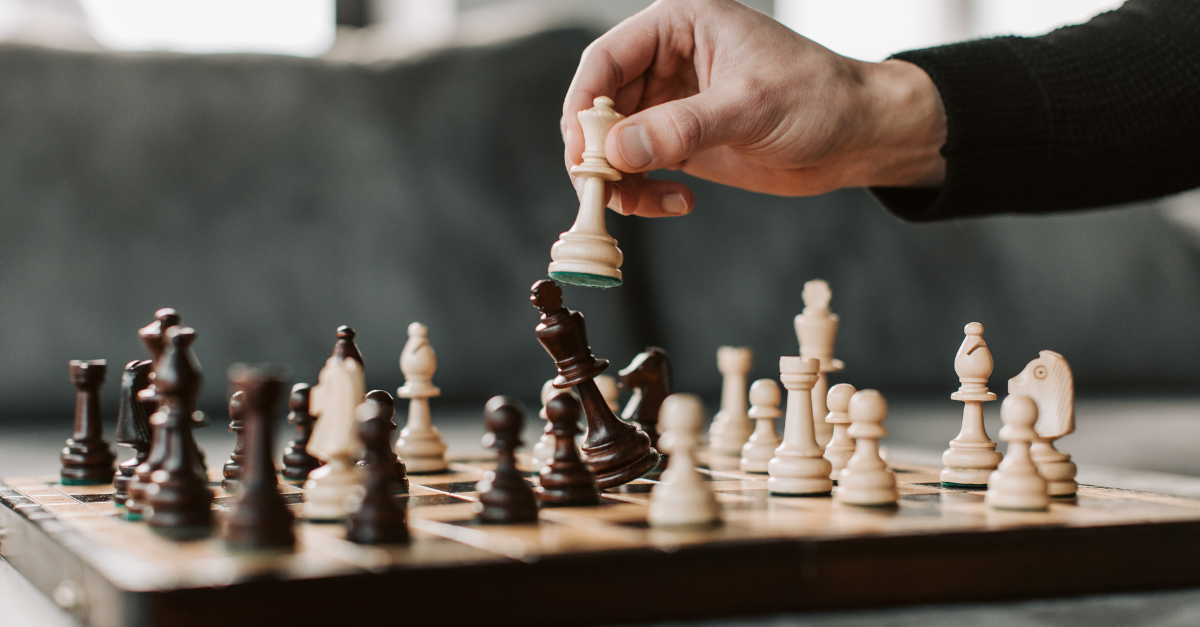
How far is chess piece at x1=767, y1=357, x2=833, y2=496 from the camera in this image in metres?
1.20

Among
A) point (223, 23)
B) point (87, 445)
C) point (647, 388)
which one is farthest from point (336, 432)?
point (223, 23)

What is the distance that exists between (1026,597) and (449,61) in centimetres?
271

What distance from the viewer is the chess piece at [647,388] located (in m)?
1.60

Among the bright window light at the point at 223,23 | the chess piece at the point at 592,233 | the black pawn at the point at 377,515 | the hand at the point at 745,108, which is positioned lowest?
the black pawn at the point at 377,515

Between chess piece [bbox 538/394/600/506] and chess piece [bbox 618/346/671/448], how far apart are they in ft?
1.55

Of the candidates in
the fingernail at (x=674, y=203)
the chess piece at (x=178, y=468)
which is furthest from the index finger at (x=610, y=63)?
the chess piece at (x=178, y=468)

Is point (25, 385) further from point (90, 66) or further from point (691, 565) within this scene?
point (691, 565)

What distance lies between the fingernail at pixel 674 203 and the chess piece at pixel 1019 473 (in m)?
0.81

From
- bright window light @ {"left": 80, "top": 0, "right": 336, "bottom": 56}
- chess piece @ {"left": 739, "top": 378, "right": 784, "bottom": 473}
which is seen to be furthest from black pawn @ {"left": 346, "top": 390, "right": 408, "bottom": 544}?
bright window light @ {"left": 80, "top": 0, "right": 336, "bottom": 56}

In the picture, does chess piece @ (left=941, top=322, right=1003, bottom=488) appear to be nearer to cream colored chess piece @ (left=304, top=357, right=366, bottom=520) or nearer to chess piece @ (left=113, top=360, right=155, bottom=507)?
cream colored chess piece @ (left=304, top=357, right=366, bottom=520)

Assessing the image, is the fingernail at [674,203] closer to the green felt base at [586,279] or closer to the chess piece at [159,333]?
the green felt base at [586,279]

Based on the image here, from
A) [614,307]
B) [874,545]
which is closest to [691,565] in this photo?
[874,545]

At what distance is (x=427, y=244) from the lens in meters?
3.07

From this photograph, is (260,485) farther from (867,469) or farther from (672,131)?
(672,131)
